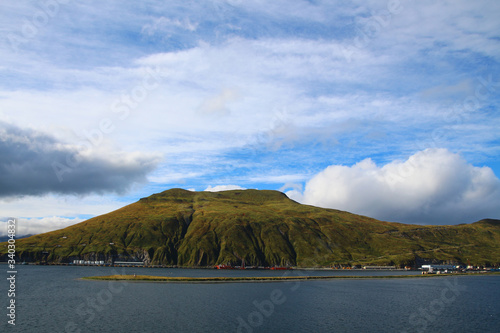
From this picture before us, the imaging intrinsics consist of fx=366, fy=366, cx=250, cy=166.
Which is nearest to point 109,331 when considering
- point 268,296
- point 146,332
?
point 146,332

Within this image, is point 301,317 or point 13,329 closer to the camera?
point 13,329

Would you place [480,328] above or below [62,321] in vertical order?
below

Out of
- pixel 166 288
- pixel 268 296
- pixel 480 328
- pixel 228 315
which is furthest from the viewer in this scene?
pixel 166 288

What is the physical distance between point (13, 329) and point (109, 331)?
1652 centimetres

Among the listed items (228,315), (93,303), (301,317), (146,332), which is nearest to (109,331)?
(146,332)

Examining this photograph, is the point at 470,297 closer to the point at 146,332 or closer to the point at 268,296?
the point at 268,296

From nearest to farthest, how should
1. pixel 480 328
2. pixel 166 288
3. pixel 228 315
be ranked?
pixel 480 328
pixel 228 315
pixel 166 288

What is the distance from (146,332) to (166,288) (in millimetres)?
69382

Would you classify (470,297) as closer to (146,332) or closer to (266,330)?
(266,330)

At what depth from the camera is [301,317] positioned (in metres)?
84.5

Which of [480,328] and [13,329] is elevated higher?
[13,329]

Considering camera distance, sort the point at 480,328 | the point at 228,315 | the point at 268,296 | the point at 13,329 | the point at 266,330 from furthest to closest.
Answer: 1. the point at 268,296
2. the point at 228,315
3. the point at 480,328
4. the point at 266,330
5. the point at 13,329

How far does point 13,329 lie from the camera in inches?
2547

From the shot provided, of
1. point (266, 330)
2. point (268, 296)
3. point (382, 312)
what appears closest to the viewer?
point (266, 330)
